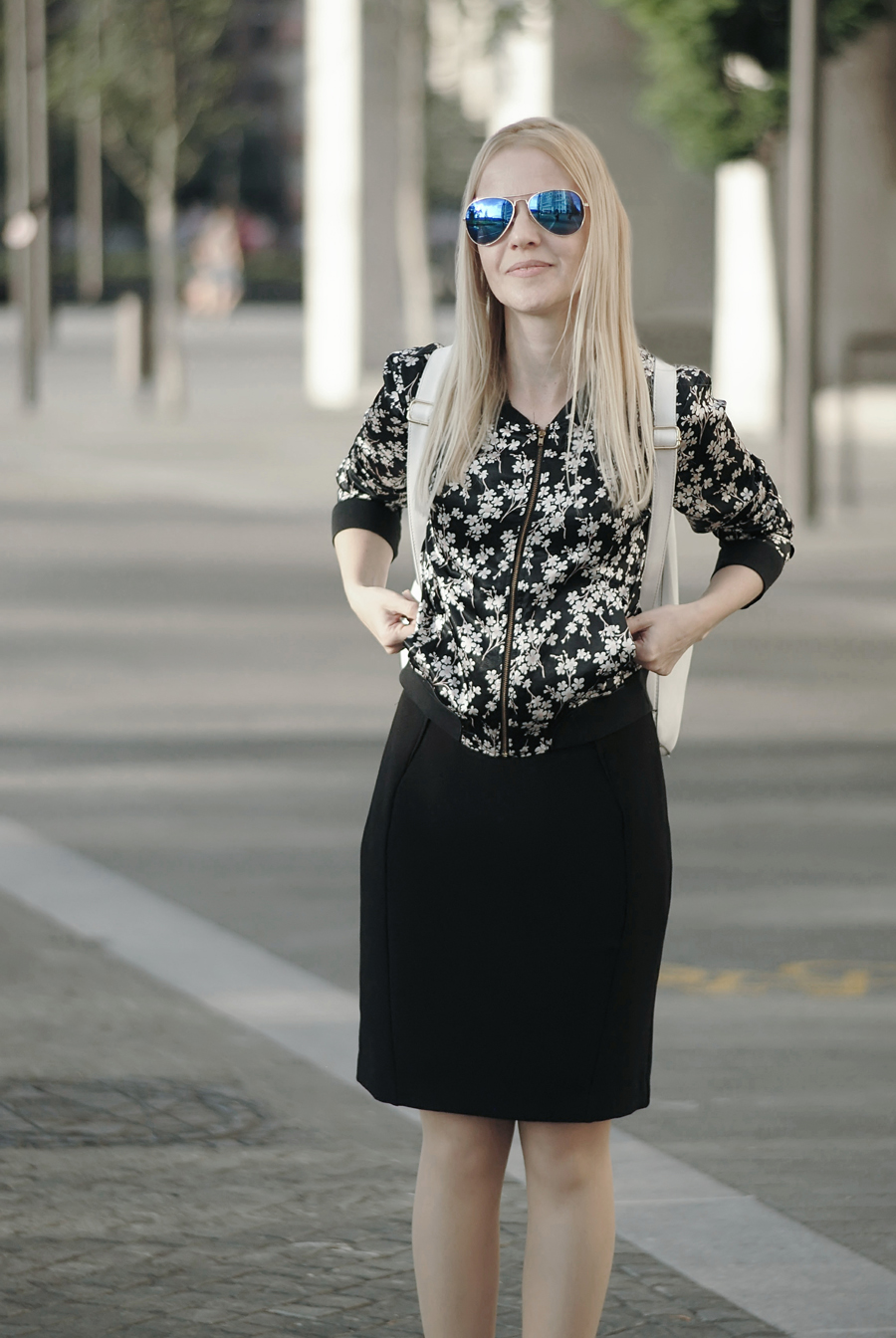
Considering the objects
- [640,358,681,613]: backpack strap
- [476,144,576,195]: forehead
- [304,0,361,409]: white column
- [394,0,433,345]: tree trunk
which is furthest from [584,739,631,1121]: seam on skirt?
[394,0,433,345]: tree trunk

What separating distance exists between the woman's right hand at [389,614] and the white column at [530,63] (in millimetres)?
23077

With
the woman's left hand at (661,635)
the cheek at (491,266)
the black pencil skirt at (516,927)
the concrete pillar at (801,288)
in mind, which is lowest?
the black pencil skirt at (516,927)

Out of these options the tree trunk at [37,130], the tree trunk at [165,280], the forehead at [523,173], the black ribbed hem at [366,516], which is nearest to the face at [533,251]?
the forehead at [523,173]

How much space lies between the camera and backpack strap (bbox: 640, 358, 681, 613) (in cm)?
344

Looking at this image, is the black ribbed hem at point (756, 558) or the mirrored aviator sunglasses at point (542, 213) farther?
the black ribbed hem at point (756, 558)

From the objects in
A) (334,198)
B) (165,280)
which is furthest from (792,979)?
(334,198)

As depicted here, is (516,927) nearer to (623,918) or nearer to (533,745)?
(623,918)

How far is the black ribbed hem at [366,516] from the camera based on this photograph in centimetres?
373

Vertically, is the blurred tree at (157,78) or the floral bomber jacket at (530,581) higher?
the blurred tree at (157,78)

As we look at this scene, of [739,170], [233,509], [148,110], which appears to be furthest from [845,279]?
→ [233,509]

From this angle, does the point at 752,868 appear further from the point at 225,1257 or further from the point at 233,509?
the point at 233,509

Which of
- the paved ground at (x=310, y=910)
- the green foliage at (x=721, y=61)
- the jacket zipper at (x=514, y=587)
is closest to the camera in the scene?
the jacket zipper at (x=514, y=587)

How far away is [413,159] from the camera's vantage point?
30859 millimetres

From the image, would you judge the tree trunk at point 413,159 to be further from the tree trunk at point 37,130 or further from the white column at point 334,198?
the tree trunk at point 37,130
